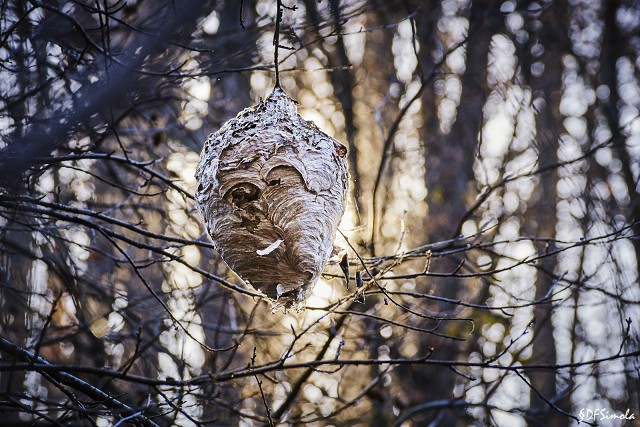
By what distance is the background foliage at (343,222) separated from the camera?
3193 mm

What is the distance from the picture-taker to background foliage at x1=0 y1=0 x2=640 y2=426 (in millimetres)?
3193

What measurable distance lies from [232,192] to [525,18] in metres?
7.98

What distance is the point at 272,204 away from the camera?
125 inches

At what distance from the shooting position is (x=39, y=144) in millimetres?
1994

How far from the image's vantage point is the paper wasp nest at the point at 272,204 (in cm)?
312

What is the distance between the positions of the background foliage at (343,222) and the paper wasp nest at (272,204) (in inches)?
7.4

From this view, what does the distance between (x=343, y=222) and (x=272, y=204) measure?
2.37 feet

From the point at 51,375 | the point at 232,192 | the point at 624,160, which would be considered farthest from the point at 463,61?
the point at 51,375

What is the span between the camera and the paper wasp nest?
3.12 metres

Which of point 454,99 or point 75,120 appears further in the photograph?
point 454,99

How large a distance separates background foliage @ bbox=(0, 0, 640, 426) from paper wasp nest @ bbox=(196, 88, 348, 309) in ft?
0.62

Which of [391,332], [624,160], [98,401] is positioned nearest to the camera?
[98,401]

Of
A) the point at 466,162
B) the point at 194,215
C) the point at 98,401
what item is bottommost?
the point at 98,401

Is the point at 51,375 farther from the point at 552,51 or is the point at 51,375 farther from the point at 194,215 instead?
the point at 552,51
